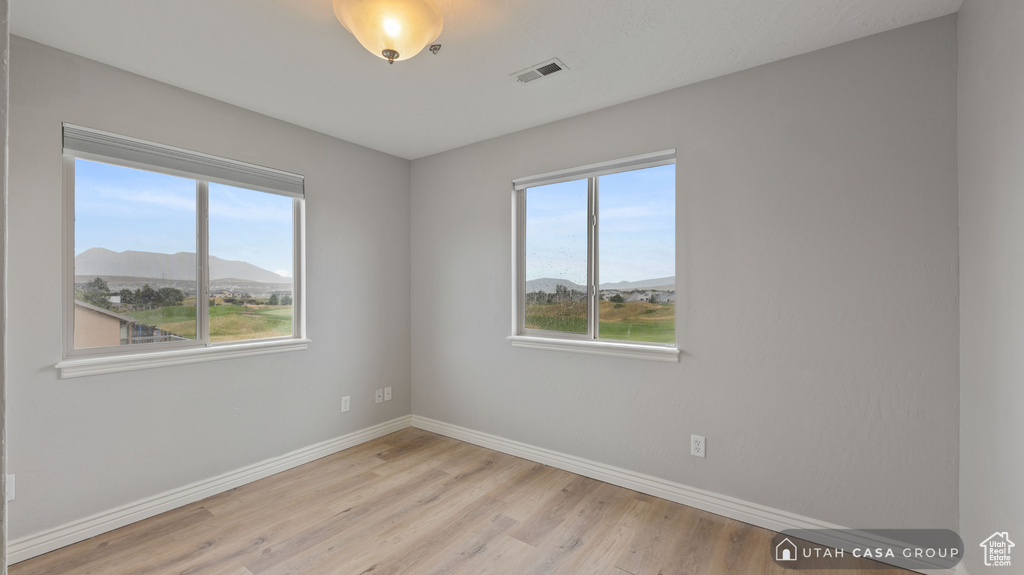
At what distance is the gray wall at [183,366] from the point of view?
207 centimetres

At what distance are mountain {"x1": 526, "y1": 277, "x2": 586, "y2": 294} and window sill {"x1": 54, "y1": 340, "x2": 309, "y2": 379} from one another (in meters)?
1.73

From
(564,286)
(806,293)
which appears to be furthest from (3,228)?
(564,286)

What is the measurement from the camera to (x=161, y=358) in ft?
8.15

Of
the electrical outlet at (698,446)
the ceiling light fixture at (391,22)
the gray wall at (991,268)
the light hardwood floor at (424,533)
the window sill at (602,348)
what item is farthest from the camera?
the window sill at (602,348)

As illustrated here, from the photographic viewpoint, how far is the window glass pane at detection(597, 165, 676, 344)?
9.07ft

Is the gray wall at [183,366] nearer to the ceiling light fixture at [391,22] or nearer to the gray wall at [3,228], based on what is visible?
the ceiling light fixture at [391,22]

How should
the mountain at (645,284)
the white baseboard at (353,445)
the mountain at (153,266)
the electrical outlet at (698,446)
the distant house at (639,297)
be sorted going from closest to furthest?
the white baseboard at (353,445) → the mountain at (153,266) → the electrical outlet at (698,446) → the mountain at (645,284) → the distant house at (639,297)

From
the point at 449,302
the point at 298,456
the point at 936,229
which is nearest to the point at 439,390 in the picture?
the point at 449,302

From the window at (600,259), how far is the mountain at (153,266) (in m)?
1.95

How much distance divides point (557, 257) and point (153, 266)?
2548 millimetres

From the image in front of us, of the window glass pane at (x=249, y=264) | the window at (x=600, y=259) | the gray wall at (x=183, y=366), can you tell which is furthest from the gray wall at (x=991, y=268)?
the window glass pane at (x=249, y=264)

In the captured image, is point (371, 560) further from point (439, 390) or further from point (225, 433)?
point (439, 390)

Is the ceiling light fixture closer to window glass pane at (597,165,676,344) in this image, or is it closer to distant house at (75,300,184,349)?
window glass pane at (597,165,676,344)

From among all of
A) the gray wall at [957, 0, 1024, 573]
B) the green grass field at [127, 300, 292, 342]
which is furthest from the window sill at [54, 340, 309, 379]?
the gray wall at [957, 0, 1024, 573]
